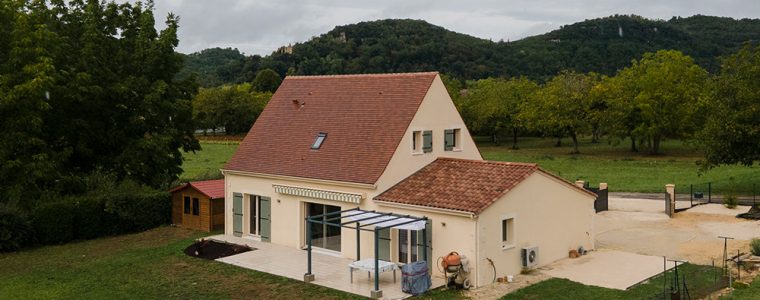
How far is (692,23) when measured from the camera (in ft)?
493

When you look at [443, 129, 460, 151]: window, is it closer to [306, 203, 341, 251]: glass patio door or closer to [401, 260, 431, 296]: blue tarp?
[306, 203, 341, 251]: glass patio door

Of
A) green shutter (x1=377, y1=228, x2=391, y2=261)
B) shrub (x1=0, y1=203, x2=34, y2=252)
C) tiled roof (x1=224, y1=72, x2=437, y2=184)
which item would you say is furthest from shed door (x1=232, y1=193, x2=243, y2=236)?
shrub (x1=0, y1=203, x2=34, y2=252)

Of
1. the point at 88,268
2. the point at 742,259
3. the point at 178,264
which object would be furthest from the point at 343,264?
the point at 742,259

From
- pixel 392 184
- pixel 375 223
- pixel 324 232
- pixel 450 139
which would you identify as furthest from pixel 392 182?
pixel 450 139

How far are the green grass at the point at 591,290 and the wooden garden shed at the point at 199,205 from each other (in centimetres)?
1542

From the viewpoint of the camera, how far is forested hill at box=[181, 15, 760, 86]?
122m

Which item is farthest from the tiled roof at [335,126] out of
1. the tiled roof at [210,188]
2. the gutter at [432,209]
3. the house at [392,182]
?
the tiled roof at [210,188]

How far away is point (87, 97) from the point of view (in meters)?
31.8

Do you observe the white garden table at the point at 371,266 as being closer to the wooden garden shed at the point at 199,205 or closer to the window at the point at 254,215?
the window at the point at 254,215

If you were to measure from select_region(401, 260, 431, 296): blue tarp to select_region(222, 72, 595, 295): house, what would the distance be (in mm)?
1741

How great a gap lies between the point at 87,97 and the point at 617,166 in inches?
1588

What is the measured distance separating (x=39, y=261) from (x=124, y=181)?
20.7 ft

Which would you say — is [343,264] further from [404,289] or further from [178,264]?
[178,264]

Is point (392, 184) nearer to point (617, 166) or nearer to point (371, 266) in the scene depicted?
point (371, 266)
